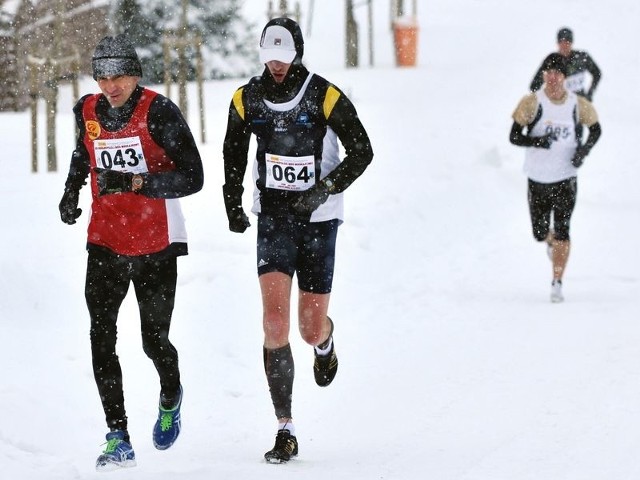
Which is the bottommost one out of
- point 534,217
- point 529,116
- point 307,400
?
point 307,400

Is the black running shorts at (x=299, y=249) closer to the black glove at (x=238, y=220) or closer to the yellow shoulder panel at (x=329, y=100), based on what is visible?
the black glove at (x=238, y=220)

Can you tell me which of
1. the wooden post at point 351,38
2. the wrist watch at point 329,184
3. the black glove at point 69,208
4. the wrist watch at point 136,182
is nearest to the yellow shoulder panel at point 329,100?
the wrist watch at point 329,184

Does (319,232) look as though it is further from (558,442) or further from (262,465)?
(558,442)

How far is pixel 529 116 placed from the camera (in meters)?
9.80

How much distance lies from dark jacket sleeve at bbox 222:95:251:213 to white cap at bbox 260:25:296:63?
1.05 ft

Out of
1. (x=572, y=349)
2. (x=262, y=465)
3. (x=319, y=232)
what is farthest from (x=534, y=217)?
(x=262, y=465)

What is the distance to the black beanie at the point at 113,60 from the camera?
496cm

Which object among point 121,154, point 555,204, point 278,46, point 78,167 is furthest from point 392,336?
point 121,154

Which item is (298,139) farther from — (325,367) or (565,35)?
(565,35)

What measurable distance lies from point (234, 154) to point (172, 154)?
1.94 feet

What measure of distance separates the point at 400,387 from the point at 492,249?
5564 mm

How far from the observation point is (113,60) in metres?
4.96

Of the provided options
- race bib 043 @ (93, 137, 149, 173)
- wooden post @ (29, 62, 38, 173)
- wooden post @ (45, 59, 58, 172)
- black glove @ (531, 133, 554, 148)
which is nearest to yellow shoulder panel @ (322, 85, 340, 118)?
A: race bib 043 @ (93, 137, 149, 173)

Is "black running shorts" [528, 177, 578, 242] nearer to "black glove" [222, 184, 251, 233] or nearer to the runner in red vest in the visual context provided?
"black glove" [222, 184, 251, 233]
